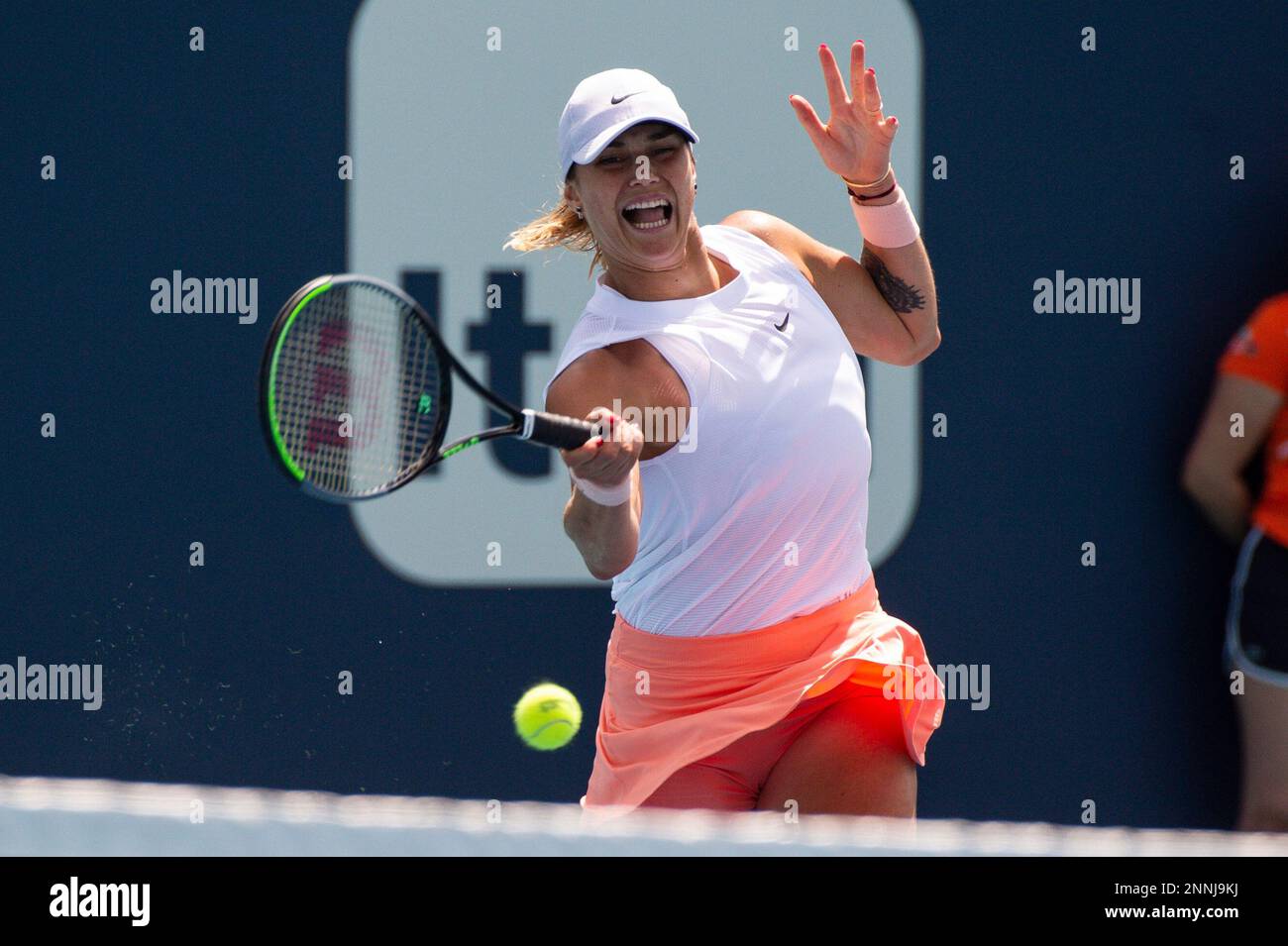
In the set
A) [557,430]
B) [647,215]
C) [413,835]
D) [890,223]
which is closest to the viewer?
[413,835]

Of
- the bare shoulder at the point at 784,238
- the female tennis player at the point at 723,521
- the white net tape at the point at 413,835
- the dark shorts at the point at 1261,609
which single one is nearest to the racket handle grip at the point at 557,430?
the female tennis player at the point at 723,521

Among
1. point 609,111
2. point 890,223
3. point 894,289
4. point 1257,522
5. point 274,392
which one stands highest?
point 609,111

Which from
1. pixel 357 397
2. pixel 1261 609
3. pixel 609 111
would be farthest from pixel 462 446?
pixel 1261 609

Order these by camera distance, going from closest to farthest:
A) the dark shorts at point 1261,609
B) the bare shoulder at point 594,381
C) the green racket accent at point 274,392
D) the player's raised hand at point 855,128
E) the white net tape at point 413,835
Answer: the white net tape at point 413,835 < the green racket accent at point 274,392 < the bare shoulder at point 594,381 < the player's raised hand at point 855,128 < the dark shorts at point 1261,609

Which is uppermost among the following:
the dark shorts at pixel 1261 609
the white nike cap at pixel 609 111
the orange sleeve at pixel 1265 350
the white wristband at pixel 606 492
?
the white nike cap at pixel 609 111

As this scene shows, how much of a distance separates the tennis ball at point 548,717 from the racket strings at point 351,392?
3.11 feet

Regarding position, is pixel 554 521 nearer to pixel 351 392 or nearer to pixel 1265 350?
pixel 351 392

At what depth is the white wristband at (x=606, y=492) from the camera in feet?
8.03

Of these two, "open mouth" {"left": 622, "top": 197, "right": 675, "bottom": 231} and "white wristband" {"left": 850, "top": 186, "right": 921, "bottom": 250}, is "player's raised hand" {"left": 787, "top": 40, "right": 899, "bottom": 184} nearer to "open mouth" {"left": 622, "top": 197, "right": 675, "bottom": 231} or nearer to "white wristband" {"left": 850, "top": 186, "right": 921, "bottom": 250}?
"white wristband" {"left": 850, "top": 186, "right": 921, "bottom": 250}

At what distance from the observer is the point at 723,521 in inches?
105

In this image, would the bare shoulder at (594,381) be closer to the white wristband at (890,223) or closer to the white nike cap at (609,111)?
the white nike cap at (609,111)

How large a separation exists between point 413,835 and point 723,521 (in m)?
1.16
